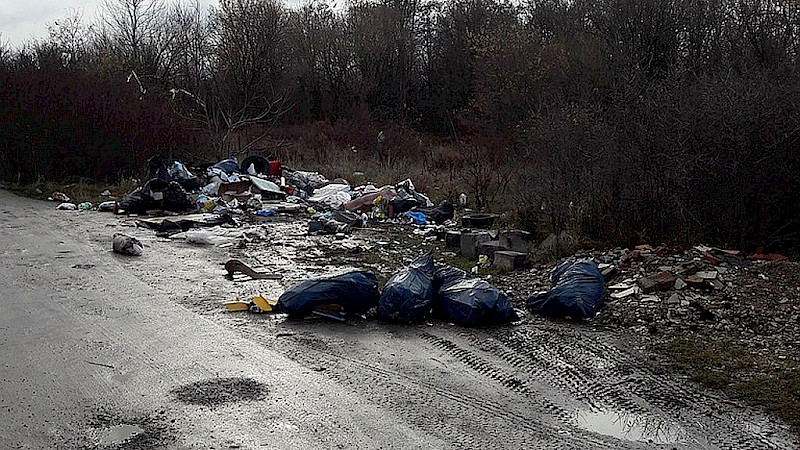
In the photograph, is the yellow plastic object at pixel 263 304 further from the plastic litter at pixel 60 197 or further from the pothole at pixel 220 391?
the plastic litter at pixel 60 197

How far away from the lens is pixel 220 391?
219 inches

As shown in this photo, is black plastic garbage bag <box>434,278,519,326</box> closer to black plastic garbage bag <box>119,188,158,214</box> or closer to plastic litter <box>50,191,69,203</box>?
black plastic garbage bag <box>119,188,158,214</box>

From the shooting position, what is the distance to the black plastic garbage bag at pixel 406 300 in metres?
7.54

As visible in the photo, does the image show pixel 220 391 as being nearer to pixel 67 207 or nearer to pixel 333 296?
pixel 333 296

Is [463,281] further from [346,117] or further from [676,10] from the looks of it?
[346,117]

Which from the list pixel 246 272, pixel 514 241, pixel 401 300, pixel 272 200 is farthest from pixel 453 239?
pixel 272 200

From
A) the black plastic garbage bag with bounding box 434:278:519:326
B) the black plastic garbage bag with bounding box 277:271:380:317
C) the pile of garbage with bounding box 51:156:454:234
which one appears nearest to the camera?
the black plastic garbage bag with bounding box 434:278:519:326

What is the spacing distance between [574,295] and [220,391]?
3.85 meters

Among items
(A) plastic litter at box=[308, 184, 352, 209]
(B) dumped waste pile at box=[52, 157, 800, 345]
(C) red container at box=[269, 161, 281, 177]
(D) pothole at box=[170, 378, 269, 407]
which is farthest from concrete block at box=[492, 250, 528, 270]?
(C) red container at box=[269, 161, 281, 177]

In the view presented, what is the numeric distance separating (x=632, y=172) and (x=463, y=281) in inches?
170

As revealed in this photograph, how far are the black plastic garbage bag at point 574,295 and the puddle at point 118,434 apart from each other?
14.4 ft

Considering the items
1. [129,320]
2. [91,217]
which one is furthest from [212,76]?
[129,320]

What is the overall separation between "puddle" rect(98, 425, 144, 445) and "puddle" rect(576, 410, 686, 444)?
2.85 m

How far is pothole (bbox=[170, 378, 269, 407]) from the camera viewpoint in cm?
536
